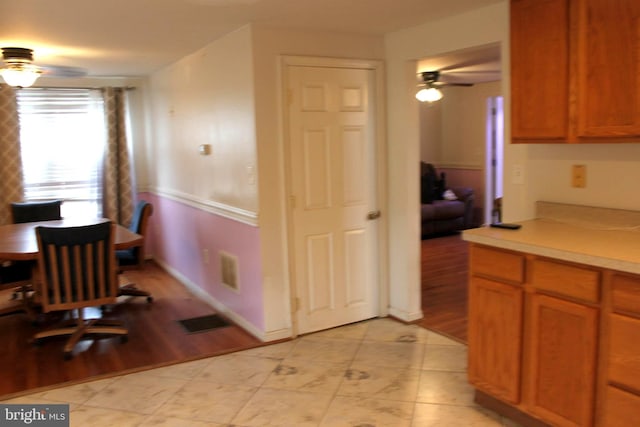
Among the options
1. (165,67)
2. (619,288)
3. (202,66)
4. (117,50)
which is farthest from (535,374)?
(165,67)

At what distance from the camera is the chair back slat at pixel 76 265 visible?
11.8 feet

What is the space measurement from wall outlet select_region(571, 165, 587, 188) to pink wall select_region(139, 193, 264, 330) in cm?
201

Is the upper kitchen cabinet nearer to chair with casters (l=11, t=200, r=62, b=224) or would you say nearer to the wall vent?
the wall vent

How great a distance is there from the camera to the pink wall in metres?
3.91

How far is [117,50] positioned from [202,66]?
0.68 metres

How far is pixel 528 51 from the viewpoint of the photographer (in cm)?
275

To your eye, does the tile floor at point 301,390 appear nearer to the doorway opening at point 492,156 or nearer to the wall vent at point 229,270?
the wall vent at point 229,270

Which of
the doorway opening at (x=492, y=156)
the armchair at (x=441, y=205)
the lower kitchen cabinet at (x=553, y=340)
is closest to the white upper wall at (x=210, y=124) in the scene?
the lower kitchen cabinet at (x=553, y=340)

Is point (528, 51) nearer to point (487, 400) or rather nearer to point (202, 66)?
point (487, 400)

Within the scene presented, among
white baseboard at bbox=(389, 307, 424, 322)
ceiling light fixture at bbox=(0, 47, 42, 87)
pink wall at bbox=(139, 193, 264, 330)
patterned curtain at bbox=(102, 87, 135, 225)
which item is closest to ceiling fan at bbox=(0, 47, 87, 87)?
ceiling light fixture at bbox=(0, 47, 42, 87)

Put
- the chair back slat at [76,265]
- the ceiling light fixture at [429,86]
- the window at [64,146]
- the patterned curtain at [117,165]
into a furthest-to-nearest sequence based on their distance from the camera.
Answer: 1. the ceiling light fixture at [429,86]
2. the patterned curtain at [117,165]
3. the window at [64,146]
4. the chair back slat at [76,265]

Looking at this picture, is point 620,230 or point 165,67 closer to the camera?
point 620,230

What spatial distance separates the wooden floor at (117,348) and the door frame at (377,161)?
0.65 meters

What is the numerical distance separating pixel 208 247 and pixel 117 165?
218cm
